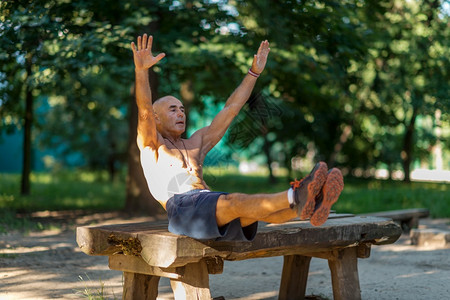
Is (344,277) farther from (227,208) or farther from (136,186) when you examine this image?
(136,186)

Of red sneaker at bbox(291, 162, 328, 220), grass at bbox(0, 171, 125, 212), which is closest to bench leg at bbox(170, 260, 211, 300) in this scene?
red sneaker at bbox(291, 162, 328, 220)

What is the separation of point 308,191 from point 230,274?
3.01 meters

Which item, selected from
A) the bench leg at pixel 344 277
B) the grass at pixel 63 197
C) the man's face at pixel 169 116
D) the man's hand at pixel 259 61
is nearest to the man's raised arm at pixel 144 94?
the man's face at pixel 169 116

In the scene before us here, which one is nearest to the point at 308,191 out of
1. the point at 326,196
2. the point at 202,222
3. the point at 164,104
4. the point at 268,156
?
the point at 326,196

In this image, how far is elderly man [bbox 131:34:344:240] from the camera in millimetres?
3031

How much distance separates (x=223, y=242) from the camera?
3439mm

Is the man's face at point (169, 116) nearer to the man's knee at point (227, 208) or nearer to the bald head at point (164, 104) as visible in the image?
the bald head at point (164, 104)

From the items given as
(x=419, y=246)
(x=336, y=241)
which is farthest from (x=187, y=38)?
(x=336, y=241)

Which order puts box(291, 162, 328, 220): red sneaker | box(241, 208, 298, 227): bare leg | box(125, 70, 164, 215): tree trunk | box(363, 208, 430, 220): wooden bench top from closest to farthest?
box(291, 162, 328, 220): red sneaker, box(241, 208, 298, 227): bare leg, box(363, 208, 430, 220): wooden bench top, box(125, 70, 164, 215): tree trunk

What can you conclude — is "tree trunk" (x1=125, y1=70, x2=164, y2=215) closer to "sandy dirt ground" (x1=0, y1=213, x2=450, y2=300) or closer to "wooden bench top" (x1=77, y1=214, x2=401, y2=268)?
"sandy dirt ground" (x1=0, y1=213, x2=450, y2=300)

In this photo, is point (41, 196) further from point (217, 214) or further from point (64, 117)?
point (217, 214)

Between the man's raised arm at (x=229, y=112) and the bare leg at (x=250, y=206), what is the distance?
90 cm

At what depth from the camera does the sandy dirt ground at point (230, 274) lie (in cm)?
484

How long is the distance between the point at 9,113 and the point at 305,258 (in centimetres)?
920
